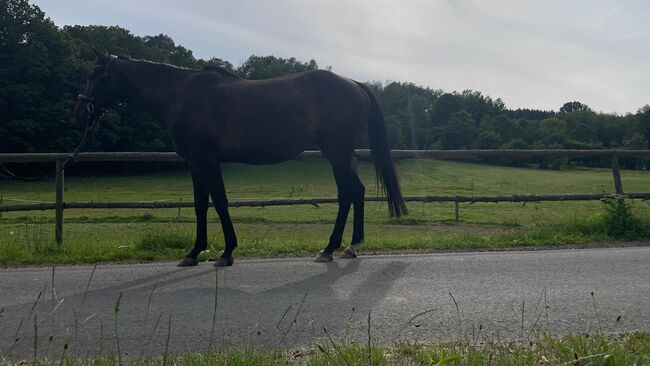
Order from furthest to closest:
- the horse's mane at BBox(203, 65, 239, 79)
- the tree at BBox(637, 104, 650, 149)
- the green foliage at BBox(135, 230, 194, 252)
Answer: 1. the tree at BBox(637, 104, 650, 149)
2. the green foliage at BBox(135, 230, 194, 252)
3. the horse's mane at BBox(203, 65, 239, 79)

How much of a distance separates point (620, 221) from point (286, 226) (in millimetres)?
10563

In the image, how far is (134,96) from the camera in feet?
22.0

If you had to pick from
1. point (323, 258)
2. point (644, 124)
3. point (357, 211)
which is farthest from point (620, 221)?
point (644, 124)

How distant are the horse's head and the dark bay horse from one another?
0.01 metres

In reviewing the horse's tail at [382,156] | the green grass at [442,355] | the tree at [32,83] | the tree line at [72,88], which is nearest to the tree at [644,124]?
the tree line at [72,88]

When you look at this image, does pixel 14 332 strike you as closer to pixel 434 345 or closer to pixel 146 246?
pixel 434 345

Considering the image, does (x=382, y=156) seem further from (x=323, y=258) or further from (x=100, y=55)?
(x=100, y=55)

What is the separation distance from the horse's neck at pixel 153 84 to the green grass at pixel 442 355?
13.4 ft

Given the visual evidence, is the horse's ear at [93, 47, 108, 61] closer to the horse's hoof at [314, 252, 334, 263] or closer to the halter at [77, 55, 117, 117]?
the halter at [77, 55, 117, 117]

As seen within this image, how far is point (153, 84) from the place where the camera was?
21.8 feet

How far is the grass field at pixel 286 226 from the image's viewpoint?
7129 mm

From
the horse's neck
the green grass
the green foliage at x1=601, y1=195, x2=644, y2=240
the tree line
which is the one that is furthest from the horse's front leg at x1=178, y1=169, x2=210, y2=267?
the tree line

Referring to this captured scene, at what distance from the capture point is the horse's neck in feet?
21.6

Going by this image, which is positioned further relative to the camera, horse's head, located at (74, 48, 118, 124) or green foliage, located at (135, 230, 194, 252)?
green foliage, located at (135, 230, 194, 252)
